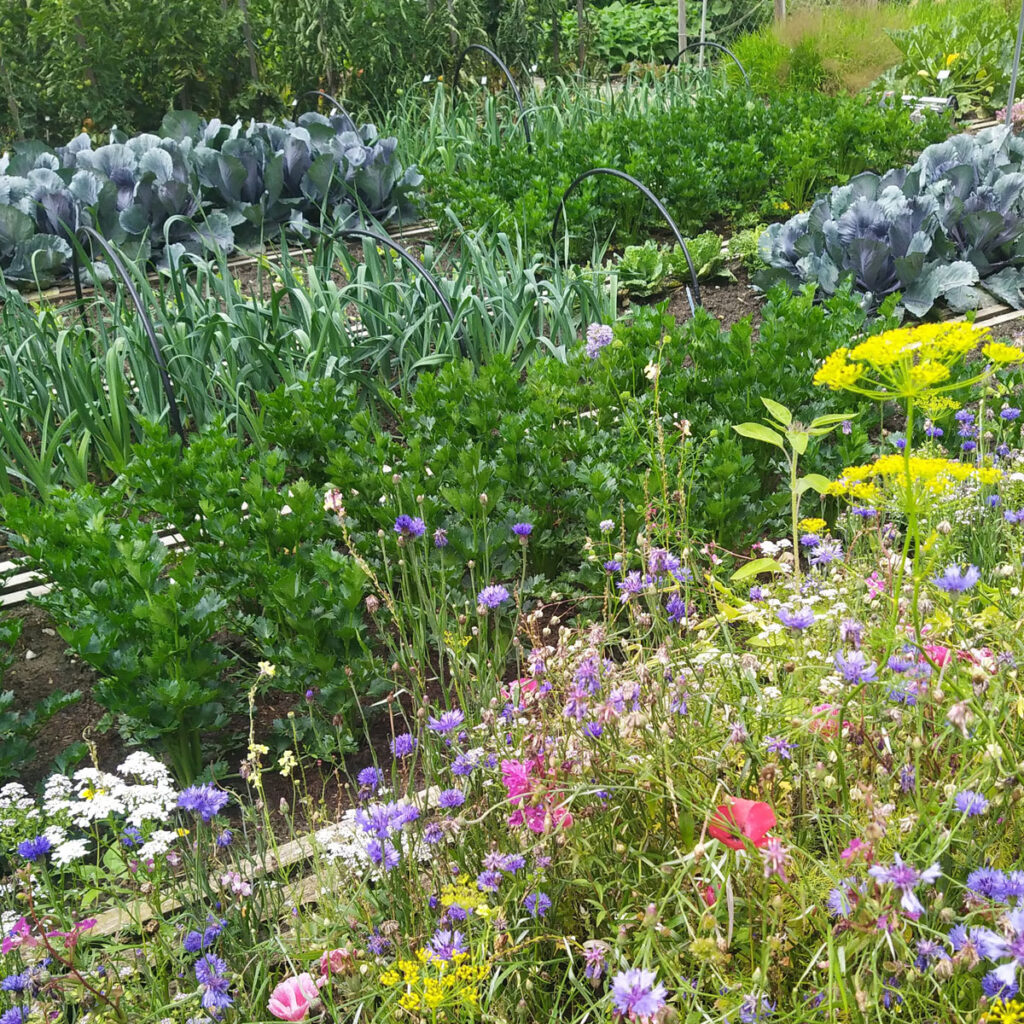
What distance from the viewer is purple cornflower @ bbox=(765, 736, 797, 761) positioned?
1444 mm

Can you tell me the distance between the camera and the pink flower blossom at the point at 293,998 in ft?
4.53

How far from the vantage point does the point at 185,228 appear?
5.61 meters

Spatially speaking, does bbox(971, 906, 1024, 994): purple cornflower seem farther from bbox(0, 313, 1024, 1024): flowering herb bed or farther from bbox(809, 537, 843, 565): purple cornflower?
bbox(809, 537, 843, 565): purple cornflower

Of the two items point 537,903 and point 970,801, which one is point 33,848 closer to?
point 537,903

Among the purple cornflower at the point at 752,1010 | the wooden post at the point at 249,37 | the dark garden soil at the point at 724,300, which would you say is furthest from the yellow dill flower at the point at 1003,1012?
the wooden post at the point at 249,37

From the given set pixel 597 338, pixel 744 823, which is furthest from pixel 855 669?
pixel 597 338

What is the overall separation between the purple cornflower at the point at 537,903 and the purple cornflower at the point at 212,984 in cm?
43

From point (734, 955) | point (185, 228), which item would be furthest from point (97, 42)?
point (734, 955)

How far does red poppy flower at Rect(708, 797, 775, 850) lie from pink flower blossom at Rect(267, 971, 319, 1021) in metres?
0.61

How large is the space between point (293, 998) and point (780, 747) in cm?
75

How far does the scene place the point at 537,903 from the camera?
145 centimetres

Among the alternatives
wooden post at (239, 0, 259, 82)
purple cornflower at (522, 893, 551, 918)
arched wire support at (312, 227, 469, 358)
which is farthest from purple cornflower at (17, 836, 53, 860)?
wooden post at (239, 0, 259, 82)

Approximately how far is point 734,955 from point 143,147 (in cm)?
575

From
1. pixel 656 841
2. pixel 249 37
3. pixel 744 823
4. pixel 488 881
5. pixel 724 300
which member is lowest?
pixel 724 300
